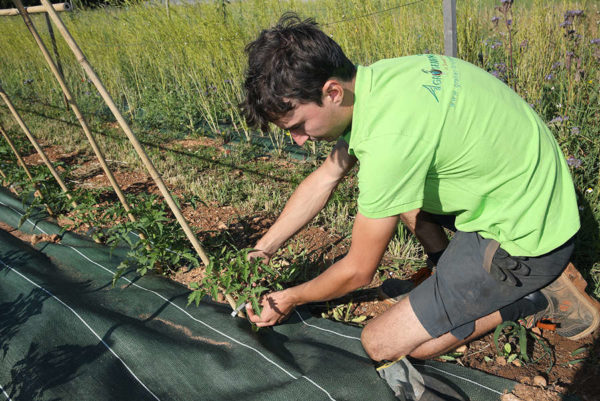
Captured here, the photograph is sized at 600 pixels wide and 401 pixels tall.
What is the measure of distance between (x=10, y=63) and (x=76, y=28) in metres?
3.29

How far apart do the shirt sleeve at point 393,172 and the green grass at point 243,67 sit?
120cm

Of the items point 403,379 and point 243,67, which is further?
point 243,67

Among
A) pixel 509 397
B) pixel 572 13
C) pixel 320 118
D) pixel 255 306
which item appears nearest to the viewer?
pixel 320 118

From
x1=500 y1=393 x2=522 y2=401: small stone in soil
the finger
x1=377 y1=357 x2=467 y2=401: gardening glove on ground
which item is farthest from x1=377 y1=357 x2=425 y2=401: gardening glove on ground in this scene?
the finger

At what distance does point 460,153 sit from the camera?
1363 millimetres

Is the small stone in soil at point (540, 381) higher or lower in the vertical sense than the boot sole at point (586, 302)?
lower

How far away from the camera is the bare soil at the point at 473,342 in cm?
167

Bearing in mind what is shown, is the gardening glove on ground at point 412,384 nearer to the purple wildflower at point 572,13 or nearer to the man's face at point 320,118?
the man's face at point 320,118

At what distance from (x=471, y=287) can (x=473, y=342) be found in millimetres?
488

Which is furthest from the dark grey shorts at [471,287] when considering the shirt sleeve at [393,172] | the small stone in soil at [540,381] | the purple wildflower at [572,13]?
the purple wildflower at [572,13]

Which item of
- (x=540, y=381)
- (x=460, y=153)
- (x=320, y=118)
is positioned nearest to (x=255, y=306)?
(x=320, y=118)

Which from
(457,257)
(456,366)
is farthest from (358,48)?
(456,366)

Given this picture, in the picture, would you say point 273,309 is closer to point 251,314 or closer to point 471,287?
point 251,314

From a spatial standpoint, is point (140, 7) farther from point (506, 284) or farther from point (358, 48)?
point (506, 284)
